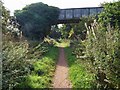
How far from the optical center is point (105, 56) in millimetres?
9023

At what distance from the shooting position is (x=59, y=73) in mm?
14516

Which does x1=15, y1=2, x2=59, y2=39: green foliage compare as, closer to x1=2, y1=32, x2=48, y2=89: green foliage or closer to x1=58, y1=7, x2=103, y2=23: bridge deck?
x1=58, y1=7, x2=103, y2=23: bridge deck

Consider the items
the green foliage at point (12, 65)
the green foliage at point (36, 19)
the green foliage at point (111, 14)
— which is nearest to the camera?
the green foliage at point (12, 65)

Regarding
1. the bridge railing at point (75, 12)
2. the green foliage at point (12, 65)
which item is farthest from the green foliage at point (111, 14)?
the bridge railing at point (75, 12)

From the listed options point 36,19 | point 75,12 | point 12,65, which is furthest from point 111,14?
point 75,12

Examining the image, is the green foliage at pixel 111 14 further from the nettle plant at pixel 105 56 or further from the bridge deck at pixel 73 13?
the bridge deck at pixel 73 13

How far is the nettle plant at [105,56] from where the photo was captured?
28.4 ft

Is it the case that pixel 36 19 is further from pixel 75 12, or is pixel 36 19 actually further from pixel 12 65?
pixel 12 65

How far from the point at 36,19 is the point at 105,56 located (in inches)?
1110

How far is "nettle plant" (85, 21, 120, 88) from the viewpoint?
28.4 feet

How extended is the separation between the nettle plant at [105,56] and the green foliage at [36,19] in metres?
27.0

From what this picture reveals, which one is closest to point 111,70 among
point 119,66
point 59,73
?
point 119,66

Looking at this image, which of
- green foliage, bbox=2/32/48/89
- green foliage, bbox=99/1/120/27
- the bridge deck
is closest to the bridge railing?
the bridge deck

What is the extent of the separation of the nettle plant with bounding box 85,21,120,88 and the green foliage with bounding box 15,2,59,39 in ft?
88.6
